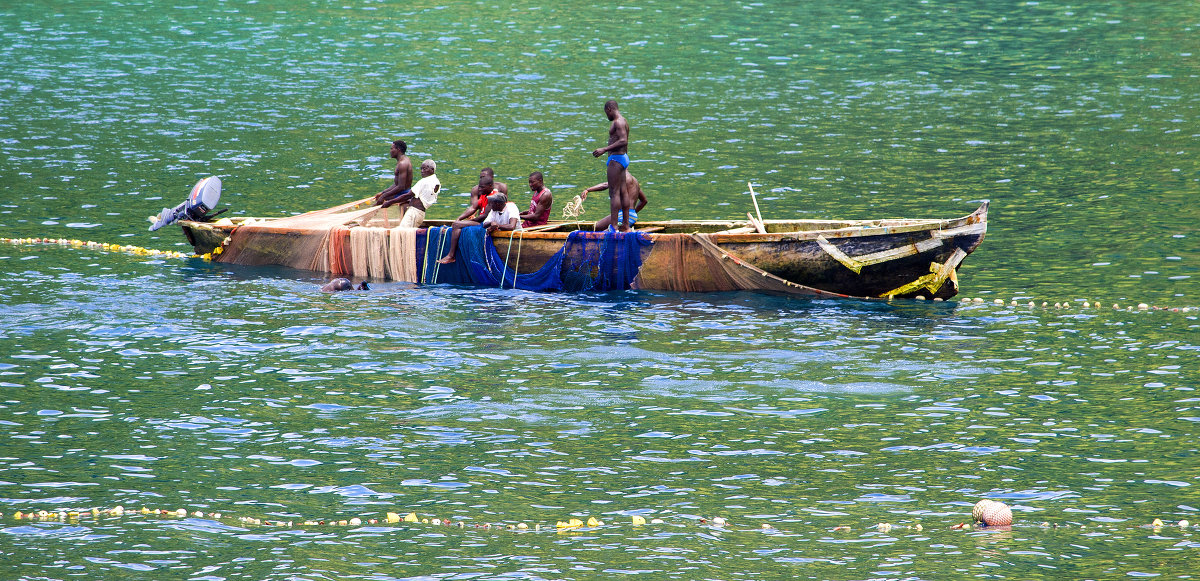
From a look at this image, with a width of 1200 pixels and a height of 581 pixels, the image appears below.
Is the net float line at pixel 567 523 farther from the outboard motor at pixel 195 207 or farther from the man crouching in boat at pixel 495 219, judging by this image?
the outboard motor at pixel 195 207

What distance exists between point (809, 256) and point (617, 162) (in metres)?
3.35

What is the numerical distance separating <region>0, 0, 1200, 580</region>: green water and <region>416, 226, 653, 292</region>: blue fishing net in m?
0.59

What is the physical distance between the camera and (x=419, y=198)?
24172 mm

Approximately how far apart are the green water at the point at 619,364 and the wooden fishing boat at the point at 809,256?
0.43 meters

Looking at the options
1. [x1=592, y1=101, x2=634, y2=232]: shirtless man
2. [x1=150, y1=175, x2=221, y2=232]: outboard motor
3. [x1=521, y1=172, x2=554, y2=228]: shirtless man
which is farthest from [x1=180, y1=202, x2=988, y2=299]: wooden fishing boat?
[x1=150, y1=175, x2=221, y2=232]: outboard motor

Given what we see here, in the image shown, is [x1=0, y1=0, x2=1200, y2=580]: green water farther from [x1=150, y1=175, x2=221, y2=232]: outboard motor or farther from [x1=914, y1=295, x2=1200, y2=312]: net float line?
[x1=150, y1=175, x2=221, y2=232]: outboard motor

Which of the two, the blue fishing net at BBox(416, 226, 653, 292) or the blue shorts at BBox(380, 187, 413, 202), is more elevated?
the blue shorts at BBox(380, 187, 413, 202)

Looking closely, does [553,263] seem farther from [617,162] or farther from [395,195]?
[395,195]

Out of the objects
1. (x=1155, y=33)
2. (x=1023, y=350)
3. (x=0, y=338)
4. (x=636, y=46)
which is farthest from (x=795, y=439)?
(x=1155, y=33)

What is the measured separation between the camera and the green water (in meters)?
12.5

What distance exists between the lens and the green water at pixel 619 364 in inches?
494

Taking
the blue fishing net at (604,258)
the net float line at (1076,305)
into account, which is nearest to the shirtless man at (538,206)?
the blue fishing net at (604,258)

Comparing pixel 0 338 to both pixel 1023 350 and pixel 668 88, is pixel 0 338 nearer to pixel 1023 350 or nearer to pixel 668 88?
pixel 1023 350

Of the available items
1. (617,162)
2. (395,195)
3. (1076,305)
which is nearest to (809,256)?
(617,162)
